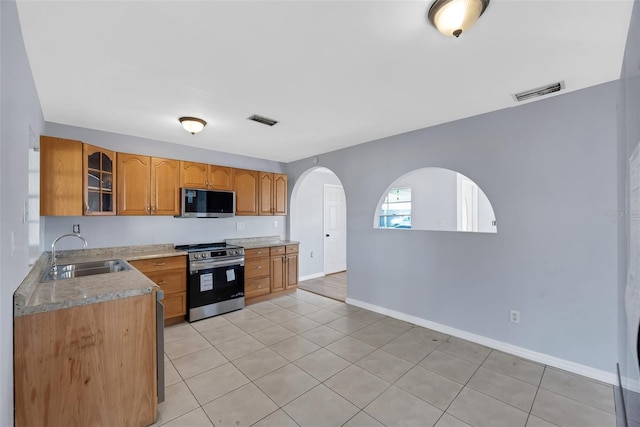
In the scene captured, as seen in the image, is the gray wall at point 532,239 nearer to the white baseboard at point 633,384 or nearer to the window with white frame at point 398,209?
the white baseboard at point 633,384

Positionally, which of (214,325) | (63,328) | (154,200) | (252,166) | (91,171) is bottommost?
(214,325)

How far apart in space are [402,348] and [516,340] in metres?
1.08

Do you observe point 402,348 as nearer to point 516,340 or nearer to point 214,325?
point 516,340

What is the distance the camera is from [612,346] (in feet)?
7.20

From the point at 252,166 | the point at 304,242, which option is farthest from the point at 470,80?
the point at 304,242

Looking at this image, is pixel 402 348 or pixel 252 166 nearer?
pixel 402 348

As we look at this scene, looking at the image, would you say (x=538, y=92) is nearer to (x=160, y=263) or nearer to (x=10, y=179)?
(x=10, y=179)

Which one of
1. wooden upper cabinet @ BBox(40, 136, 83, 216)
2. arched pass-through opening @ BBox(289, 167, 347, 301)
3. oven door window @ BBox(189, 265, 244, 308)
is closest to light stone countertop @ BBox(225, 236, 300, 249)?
arched pass-through opening @ BBox(289, 167, 347, 301)

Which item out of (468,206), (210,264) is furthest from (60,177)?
(468,206)

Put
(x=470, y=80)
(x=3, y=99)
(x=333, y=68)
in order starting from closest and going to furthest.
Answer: (x=3, y=99), (x=333, y=68), (x=470, y=80)

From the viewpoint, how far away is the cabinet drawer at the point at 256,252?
4219mm

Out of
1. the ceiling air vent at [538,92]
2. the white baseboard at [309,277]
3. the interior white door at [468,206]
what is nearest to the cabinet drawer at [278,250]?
the white baseboard at [309,277]

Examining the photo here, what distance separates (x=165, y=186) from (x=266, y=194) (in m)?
1.58

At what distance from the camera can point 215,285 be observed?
375cm
